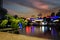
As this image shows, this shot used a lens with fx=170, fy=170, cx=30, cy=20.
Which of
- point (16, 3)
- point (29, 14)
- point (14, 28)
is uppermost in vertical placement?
point (16, 3)

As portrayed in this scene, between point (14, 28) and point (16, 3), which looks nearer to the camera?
point (14, 28)

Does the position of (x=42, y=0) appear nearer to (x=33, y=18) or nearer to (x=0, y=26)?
(x=33, y=18)

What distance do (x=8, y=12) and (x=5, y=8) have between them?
1.60ft

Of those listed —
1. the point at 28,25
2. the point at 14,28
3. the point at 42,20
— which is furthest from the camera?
the point at 28,25

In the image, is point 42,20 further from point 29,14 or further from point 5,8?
point 5,8

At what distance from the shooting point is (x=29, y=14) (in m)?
16.2

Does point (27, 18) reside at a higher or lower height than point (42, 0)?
lower

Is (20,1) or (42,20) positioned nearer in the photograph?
(42,20)

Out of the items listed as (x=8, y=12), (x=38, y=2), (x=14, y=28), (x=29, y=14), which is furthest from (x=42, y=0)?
(x=14, y=28)

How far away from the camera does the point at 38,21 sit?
51.0 ft

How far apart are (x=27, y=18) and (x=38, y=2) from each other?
5.97ft

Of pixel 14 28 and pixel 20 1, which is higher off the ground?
pixel 20 1

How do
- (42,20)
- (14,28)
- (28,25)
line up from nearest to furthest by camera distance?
(14,28) → (42,20) → (28,25)

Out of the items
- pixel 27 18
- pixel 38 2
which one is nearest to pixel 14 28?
pixel 27 18
